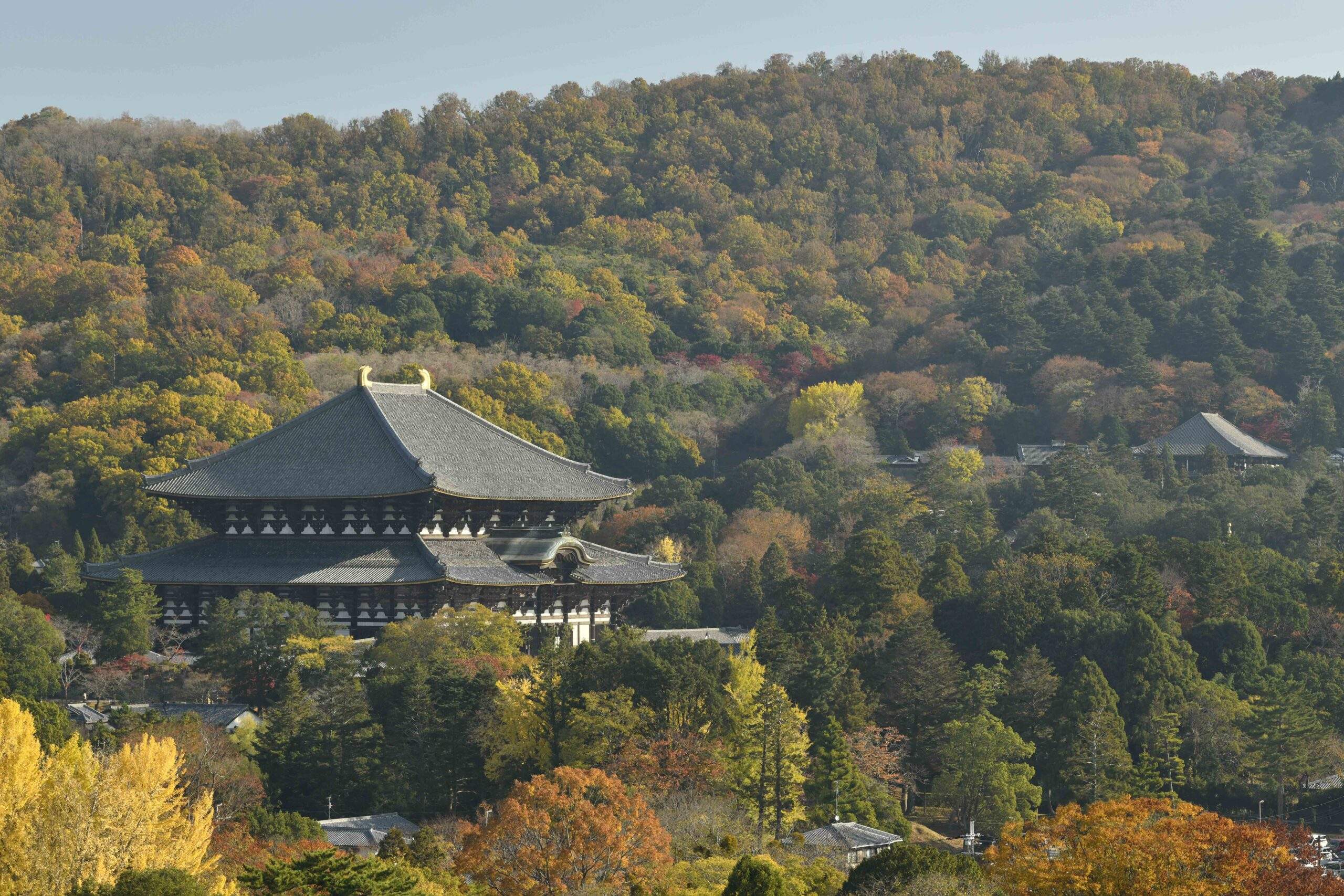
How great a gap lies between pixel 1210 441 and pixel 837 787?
125 feet

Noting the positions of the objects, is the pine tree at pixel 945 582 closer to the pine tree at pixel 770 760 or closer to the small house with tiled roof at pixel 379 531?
the small house with tiled roof at pixel 379 531

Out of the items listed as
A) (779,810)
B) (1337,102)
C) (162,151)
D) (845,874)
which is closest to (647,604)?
(779,810)

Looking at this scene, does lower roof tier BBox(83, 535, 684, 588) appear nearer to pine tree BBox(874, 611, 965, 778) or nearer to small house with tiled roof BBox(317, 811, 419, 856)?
small house with tiled roof BBox(317, 811, 419, 856)

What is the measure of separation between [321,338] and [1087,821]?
52139 millimetres

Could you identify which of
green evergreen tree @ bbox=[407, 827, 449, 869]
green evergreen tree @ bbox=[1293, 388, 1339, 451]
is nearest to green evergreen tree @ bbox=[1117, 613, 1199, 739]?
green evergreen tree @ bbox=[407, 827, 449, 869]

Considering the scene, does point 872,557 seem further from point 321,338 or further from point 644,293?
point 644,293

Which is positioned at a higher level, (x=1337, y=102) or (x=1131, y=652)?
(x=1337, y=102)

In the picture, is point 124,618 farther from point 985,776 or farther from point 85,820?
point 985,776

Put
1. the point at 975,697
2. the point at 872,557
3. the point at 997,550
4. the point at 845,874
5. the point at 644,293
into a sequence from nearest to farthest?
the point at 845,874
the point at 975,697
the point at 872,557
the point at 997,550
the point at 644,293

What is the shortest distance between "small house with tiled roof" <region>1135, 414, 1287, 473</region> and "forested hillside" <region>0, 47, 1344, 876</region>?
1.16 meters

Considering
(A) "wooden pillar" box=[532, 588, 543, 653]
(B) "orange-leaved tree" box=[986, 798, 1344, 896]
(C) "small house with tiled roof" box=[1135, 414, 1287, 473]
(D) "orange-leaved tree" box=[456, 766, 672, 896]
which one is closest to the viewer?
(B) "orange-leaved tree" box=[986, 798, 1344, 896]

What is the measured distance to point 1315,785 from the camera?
38562 mm

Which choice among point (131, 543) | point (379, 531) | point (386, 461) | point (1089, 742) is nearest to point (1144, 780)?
point (1089, 742)

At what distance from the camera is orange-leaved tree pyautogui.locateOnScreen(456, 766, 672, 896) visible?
2831cm
